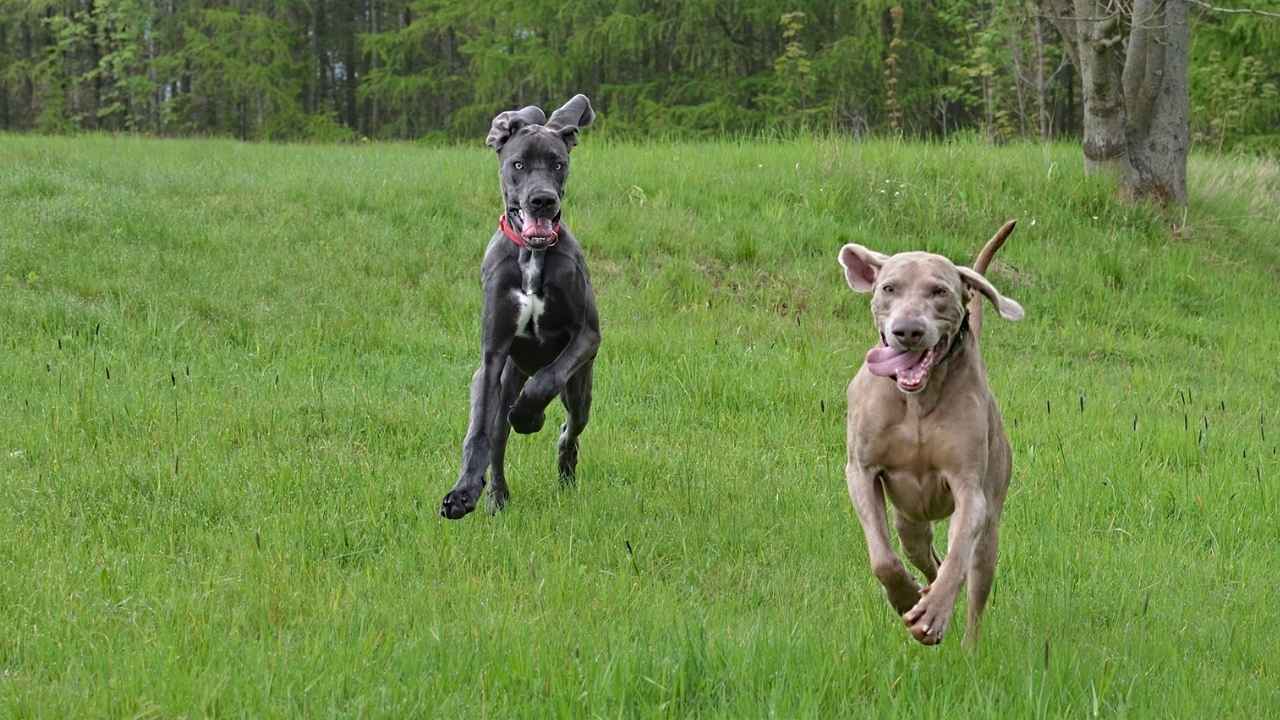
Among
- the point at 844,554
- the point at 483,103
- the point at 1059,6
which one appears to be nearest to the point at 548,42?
the point at 483,103

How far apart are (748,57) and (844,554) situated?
27.0 m

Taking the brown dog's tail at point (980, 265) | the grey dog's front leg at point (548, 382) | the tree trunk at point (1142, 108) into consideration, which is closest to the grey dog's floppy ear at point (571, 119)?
the grey dog's front leg at point (548, 382)

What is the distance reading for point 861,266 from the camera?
5.17 m

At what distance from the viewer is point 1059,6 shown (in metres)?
16.2

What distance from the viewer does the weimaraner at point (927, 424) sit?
4543mm

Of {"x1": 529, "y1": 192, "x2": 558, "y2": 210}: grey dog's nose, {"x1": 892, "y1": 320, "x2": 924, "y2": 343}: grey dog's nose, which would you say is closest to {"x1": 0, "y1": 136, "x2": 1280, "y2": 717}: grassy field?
{"x1": 892, "y1": 320, "x2": 924, "y2": 343}: grey dog's nose

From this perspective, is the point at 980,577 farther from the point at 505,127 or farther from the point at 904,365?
the point at 505,127

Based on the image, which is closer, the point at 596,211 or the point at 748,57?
the point at 596,211

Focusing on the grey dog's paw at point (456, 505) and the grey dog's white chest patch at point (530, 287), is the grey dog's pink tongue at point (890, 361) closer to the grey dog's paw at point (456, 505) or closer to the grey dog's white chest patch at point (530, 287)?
the grey dog's paw at point (456, 505)

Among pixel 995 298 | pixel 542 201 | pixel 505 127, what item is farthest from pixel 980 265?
pixel 505 127

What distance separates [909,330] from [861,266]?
2.42 ft

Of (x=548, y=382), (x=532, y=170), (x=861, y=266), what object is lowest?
(x=548, y=382)

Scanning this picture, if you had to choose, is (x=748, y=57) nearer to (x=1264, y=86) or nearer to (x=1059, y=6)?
(x=1264, y=86)

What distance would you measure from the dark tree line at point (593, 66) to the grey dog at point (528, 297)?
16.9 meters
